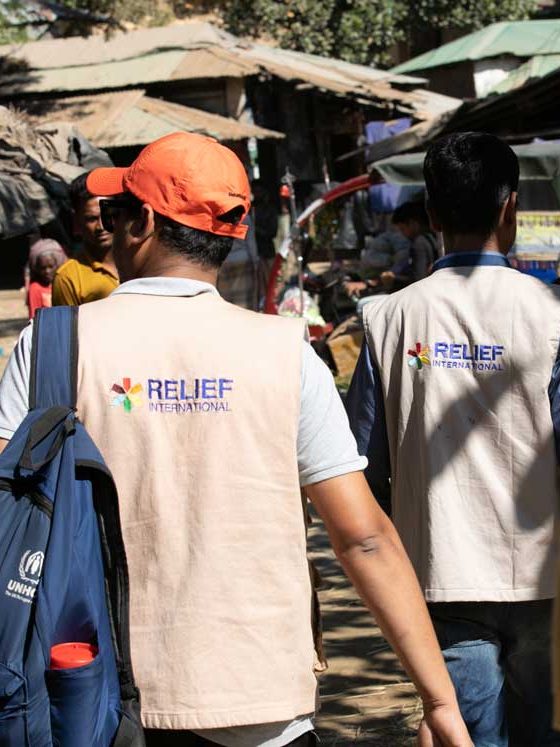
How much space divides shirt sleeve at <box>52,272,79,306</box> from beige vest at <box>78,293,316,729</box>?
8.85ft

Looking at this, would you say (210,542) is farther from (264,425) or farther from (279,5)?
(279,5)

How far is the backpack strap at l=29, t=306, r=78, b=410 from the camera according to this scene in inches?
79.7

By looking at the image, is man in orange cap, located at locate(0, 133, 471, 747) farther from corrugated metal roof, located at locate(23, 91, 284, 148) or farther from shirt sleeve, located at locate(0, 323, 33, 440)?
corrugated metal roof, located at locate(23, 91, 284, 148)

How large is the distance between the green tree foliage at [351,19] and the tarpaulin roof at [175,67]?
18.6ft

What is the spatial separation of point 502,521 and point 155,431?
40.2 inches

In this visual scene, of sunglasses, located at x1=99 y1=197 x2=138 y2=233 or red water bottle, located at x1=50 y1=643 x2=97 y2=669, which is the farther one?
sunglasses, located at x1=99 y1=197 x2=138 y2=233

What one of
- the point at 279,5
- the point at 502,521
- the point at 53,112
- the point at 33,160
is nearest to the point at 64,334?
the point at 502,521

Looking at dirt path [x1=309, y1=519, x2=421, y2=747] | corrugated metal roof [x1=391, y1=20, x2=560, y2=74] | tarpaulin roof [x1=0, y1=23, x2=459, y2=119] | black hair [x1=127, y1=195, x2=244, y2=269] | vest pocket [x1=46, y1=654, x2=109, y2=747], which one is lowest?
dirt path [x1=309, y1=519, x2=421, y2=747]

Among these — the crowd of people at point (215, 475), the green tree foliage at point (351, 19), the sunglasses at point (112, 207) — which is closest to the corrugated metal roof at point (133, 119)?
the green tree foliage at point (351, 19)

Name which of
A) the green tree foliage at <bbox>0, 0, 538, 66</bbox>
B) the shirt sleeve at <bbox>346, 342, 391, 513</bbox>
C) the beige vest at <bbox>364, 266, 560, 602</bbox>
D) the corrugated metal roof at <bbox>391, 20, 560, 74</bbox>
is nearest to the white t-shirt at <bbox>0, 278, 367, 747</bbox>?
the beige vest at <bbox>364, 266, 560, 602</bbox>

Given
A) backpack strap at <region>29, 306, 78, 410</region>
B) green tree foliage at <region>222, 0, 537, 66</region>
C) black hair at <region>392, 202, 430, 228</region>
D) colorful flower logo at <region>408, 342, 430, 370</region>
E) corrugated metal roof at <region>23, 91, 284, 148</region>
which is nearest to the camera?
backpack strap at <region>29, 306, 78, 410</region>

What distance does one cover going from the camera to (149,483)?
81.1 inches

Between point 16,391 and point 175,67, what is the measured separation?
56.5 ft

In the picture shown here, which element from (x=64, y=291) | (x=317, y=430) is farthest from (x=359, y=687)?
(x=317, y=430)
